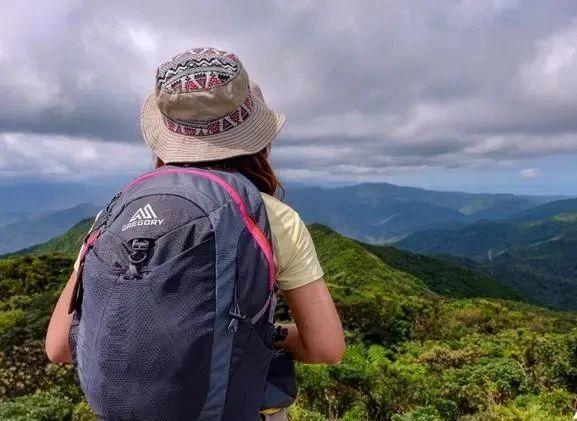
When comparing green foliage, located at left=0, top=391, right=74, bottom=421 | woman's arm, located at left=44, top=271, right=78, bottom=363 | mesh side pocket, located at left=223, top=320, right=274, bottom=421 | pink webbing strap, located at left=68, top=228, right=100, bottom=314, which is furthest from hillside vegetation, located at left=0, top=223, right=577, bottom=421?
pink webbing strap, located at left=68, top=228, right=100, bottom=314

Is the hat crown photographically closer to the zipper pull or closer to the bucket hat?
the bucket hat

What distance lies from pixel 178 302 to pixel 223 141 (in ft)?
2.17

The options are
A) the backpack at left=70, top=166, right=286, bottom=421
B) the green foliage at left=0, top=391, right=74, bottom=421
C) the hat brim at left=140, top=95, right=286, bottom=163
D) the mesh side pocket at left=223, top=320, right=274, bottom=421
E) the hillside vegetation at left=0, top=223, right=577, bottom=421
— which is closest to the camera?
the backpack at left=70, top=166, right=286, bottom=421

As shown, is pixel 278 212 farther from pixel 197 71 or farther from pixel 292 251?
pixel 197 71

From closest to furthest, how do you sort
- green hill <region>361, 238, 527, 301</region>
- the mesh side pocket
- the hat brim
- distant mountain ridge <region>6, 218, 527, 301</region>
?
A: the mesh side pocket, the hat brim, distant mountain ridge <region>6, 218, 527, 301</region>, green hill <region>361, 238, 527, 301</region>

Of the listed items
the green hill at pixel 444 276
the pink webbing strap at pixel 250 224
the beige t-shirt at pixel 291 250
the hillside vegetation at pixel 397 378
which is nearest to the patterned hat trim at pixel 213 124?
the pink webbing strap at pixel 250 224

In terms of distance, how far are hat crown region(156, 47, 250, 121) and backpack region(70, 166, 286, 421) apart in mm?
284

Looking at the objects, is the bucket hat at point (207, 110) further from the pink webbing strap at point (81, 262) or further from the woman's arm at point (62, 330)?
the woman's arm at point (62, 330)

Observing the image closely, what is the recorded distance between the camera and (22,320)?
24.5 meters

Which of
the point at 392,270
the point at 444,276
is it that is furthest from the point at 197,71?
the point at 444,276

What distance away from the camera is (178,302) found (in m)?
1.67

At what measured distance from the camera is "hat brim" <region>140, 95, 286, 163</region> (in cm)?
204

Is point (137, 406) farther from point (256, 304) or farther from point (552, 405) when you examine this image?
point (552, 405)

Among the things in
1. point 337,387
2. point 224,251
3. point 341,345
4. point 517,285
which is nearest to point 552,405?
point 337,387
